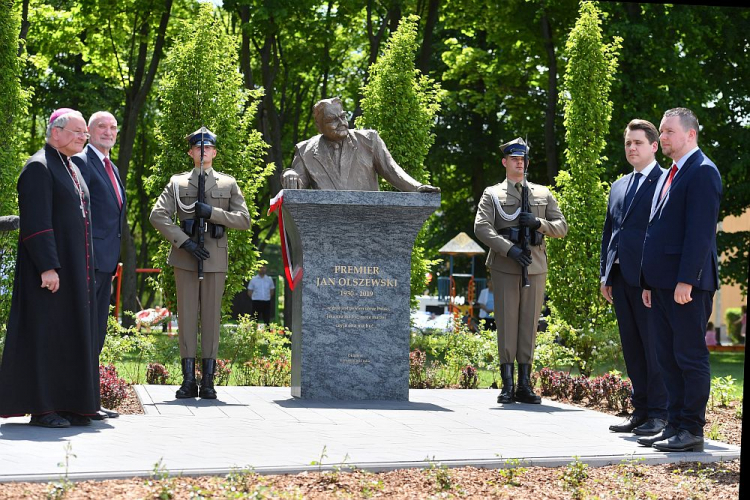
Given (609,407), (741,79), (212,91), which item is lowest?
(609,407)

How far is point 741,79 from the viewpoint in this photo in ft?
83.1

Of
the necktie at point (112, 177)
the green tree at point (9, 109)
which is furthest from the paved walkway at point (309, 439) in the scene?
the green tree at point (9, 109)

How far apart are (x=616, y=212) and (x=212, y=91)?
32.4 feet

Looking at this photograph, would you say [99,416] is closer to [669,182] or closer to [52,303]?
[52,303]

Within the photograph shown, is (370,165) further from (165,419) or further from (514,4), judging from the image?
(514,4)

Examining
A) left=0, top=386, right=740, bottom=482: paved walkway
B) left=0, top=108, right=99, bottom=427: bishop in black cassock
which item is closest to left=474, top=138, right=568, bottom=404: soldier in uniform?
left=0, top=386, right=740, bottom=482: paved walkway

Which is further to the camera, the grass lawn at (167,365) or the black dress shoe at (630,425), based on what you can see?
the grass lawn at (167,365)

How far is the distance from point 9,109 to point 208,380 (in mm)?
5341

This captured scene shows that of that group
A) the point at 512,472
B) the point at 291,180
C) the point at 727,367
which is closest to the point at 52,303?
the point at 291,180

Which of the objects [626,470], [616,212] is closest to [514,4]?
[616,212]

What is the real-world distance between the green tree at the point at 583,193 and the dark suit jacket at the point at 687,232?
22.1 ft

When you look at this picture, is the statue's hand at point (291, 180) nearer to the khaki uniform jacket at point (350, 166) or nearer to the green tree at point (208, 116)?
the khaki uniform jacket at point (350, 166)

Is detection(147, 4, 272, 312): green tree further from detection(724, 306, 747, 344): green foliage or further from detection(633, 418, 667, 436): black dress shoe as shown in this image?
detection(724, 306, 747, 344): green foliage

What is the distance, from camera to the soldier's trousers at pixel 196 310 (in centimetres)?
930
